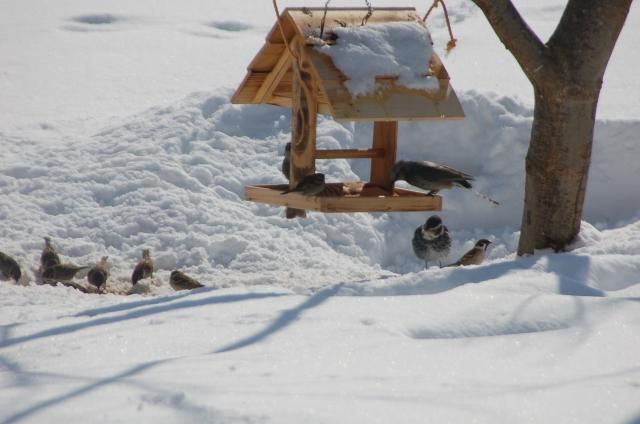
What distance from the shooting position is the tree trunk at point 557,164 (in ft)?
21.6

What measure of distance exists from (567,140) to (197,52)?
49.6ft

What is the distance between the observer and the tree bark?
6.54 metres

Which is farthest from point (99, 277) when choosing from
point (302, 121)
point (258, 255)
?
point (302, 121)

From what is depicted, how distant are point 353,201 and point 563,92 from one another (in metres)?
1.58

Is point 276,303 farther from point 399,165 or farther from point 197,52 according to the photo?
point 197,52

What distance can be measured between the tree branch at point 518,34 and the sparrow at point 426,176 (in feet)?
3.31

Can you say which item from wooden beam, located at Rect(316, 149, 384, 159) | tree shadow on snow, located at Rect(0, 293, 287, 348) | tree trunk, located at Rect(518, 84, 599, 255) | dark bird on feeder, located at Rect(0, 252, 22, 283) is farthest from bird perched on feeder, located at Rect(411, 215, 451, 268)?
tree shadow on snow, located at Rect(0, 293, 287, 348)

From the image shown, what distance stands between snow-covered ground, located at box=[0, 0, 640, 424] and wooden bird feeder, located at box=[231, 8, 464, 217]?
0.82 meters

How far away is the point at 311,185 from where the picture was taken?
6.71 m

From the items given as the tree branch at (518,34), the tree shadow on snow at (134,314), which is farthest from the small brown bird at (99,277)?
the tree branch at (518,34)

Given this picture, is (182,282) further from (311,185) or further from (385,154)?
(311,185)

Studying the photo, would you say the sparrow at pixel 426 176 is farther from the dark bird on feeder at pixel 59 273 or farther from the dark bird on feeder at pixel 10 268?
the dark bird on feeder at pixel 10 268

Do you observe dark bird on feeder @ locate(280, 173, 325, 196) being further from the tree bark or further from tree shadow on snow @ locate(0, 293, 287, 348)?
the tree bark

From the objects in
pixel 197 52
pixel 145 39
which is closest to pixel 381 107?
pixel 197 52
